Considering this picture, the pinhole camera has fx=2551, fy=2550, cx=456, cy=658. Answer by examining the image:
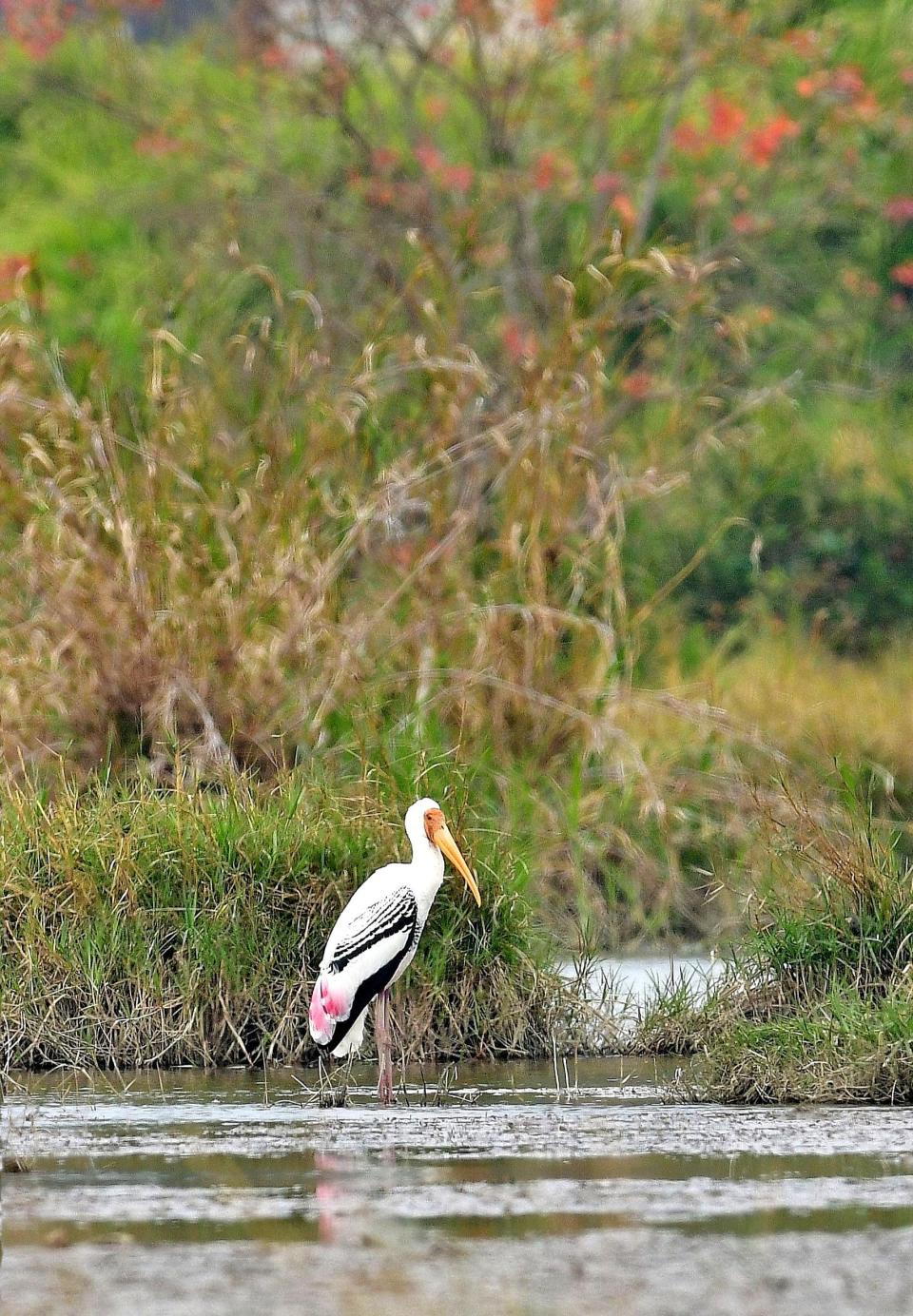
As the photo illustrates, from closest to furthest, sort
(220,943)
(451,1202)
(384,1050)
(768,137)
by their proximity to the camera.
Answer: (451,1202), (384,1050), (220,943), (768,137)

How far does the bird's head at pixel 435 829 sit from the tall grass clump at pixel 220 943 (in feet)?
1.95

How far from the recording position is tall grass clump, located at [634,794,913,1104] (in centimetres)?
770

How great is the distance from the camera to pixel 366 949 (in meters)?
8.12

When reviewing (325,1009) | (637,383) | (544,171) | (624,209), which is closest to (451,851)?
(325,1009)

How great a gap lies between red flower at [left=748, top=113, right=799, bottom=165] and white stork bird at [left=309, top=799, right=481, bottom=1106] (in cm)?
992

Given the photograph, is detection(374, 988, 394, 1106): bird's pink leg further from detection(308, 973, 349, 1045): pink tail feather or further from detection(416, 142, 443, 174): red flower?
detection(416, 142, 443, 174): red flower

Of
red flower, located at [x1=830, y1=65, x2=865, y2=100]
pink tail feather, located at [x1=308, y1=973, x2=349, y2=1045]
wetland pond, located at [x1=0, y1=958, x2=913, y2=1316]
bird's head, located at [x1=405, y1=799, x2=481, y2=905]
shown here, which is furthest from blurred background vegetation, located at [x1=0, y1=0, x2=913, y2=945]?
wetland pond, located at [x1=0, y1=958, x2=913, y2=1316]

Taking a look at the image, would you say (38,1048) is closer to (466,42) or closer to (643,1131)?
(643,1131)

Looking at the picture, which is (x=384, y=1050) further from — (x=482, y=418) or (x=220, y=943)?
(x=482, y=418)

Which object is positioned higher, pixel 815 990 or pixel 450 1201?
pixel 815 990

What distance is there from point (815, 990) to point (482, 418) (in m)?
4.41

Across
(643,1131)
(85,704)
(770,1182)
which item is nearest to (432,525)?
(85,704)

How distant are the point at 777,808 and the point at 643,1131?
10.1 feet

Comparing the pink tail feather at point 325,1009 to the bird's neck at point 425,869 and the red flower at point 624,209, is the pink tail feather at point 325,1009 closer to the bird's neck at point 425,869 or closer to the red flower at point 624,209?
the bird's neck at point 425,869
